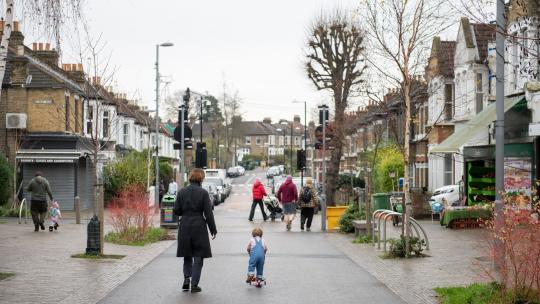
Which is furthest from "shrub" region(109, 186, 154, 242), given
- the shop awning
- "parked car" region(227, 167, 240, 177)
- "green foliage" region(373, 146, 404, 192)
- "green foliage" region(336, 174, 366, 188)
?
"parked car" region(227, 167, 240, 177)

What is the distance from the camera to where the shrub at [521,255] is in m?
9.67

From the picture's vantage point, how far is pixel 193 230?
494 inches

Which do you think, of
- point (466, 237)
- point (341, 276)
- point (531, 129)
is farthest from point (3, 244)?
point (531, 129)

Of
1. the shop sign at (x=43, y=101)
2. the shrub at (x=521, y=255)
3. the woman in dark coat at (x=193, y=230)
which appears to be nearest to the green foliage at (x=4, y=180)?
the shop sign at (x=43, y=101)

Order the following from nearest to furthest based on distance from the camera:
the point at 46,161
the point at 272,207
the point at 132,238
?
the point at 132,238
the point at 272,207
the point at 46,161

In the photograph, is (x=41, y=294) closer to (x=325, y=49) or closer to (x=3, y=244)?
(x=3, y=244)

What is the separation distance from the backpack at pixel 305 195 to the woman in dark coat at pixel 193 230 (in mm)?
14126

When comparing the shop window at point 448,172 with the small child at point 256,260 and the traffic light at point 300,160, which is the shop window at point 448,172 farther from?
the small child at point 256,260

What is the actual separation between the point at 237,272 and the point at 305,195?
11.9 metres

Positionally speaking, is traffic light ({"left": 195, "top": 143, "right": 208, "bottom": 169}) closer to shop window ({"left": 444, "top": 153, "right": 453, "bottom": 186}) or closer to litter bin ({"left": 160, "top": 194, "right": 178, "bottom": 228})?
litter bin ({"left": 160, "top": 194, "right": 178, "bottom": 228})

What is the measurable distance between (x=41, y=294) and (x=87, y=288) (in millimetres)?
870

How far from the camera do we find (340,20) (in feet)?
146

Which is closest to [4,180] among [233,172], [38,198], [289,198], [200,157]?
[200,157]

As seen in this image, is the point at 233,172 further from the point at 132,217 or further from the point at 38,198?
the point at 132,217
